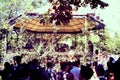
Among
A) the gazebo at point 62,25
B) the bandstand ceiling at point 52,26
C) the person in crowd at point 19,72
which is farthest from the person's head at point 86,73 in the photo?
the bandstand ceiling at point 52,26

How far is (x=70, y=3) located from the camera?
927 cm

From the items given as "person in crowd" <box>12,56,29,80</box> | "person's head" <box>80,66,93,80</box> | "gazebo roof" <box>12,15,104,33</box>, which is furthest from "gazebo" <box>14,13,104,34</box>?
"person's head" <box>80,66,93,80</box>

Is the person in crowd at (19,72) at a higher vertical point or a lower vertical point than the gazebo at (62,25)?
higher

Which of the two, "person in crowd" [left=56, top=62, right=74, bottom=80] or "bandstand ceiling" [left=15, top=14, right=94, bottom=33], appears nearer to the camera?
"person in crowd" [left=56, top=62, right=74, bottom=80]

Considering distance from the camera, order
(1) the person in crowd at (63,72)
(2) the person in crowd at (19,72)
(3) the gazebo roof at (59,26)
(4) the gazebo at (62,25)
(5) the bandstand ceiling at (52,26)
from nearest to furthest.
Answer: (2) the person in crowd at (19,72) → (1) the person in crowd at (63,72) → (4) the gazebo at (62,25) → (3) the gazebo roof at (59,26) → (5) the bandstand ceiling at (52,26)

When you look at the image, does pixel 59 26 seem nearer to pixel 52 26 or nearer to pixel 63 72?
pixel 52 26

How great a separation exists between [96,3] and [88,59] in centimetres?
1334

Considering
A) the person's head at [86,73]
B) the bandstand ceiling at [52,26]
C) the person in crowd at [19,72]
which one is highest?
the person's head at [86,73]

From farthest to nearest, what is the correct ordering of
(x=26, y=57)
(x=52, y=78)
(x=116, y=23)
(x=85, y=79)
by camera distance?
1. (x=116, y=23)
2. (x=26, y=57)
3. (x=52, y=78)
4. (x=85, y=79)

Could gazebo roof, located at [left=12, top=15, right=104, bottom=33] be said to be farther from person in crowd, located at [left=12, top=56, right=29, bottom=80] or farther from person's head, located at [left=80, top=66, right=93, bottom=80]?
person's head, located at [left=80, top=66, right=93, bottom=80]

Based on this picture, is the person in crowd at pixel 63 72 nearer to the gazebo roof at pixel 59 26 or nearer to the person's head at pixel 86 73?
the person's head at pixel 86 73

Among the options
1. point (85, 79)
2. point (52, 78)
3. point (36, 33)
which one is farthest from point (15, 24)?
point (85, 79)

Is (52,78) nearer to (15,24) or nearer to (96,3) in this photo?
(96,3)

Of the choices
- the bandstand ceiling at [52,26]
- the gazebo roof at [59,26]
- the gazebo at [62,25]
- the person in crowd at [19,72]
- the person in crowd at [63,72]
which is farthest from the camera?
the bandstand ceiling at [52,26]
